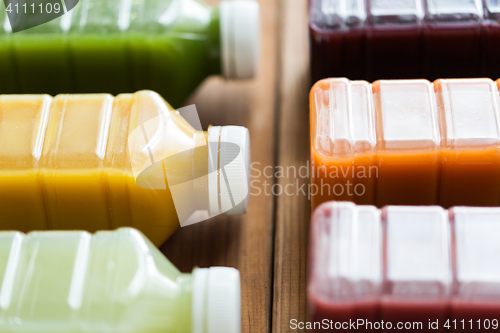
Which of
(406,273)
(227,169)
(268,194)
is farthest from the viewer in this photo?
(268,194)

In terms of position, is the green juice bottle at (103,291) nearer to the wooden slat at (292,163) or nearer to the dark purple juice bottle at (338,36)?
the wooden slat at (292,163)

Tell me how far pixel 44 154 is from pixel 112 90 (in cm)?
14

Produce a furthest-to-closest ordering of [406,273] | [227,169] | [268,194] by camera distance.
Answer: [268,194]
[227,169]
[406,273]

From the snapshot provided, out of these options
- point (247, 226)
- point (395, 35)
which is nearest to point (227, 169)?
point (247, 226)

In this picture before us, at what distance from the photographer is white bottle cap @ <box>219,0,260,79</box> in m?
0.68

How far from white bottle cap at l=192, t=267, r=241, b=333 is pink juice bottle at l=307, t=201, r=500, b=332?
2.6 inches

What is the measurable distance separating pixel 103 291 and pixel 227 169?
17 cm

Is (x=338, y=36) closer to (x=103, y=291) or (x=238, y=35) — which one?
(x=238, y=35)

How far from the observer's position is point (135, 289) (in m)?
0.49

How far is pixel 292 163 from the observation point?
0.71m

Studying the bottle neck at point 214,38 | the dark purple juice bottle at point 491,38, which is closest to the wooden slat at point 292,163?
the bottle neck at point 214,38

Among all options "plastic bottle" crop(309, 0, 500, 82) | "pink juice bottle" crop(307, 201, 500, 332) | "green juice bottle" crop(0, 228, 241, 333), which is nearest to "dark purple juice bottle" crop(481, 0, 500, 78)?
"plastic bottle" crop(309, 0, 500, 82)

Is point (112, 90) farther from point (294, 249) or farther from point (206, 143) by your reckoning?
point (294, 249)

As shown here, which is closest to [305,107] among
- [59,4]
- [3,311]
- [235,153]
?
[235,153]
